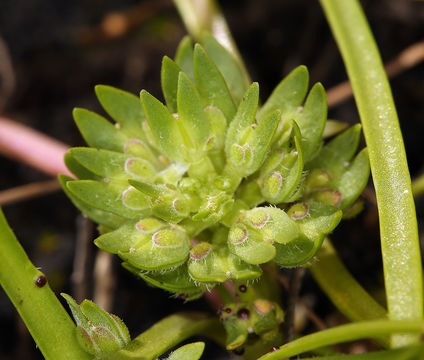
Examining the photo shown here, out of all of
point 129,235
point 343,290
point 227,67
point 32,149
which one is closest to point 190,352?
point 129,235

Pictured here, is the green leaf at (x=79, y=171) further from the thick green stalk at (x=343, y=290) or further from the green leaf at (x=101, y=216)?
the thick green stalk at (x=343, y=290)

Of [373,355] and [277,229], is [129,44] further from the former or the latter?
[373,355]

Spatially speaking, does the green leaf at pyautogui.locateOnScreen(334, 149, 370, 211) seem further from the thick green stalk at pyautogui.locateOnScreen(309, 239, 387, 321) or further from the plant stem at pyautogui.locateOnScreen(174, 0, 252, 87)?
the plant stem at pyautogui.locateOnScreen(174, 0, 252, 87)

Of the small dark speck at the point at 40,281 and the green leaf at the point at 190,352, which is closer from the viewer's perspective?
the green leaf at the point at 190,352

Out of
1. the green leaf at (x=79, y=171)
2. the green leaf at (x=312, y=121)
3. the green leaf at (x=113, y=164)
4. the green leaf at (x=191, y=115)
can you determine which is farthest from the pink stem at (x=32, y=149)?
the green leaf at (x=312, y=121)

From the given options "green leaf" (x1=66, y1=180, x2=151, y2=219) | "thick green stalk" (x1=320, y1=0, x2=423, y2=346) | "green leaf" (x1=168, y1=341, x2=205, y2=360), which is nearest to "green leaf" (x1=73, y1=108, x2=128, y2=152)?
"green leaf" (x1=66, y1=180, x2=151, y2=219)

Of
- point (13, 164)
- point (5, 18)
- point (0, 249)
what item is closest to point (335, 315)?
point (0, 249)

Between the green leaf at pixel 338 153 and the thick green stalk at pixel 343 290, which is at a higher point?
the green leaf at pixel 338 153
